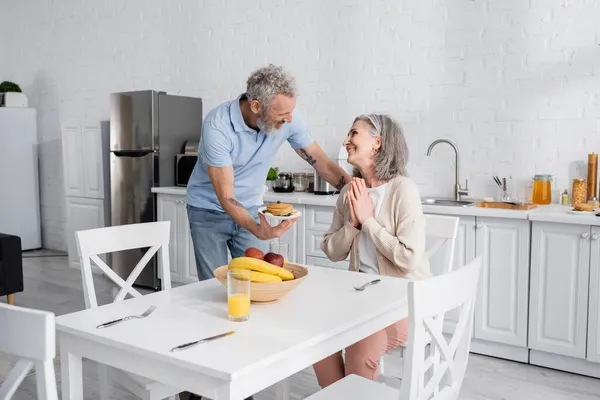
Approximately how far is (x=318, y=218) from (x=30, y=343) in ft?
9.60

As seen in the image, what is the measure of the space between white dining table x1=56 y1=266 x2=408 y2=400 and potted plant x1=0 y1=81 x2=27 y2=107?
17.8ft

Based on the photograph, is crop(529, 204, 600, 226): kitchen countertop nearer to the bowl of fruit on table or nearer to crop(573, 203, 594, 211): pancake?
crop(573, 203, 594, 211): pancake

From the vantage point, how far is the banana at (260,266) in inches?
70.2

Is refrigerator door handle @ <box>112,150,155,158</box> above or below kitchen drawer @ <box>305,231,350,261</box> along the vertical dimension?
above

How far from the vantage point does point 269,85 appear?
257 cm

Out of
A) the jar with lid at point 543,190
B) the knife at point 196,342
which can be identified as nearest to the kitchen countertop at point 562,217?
the jar with lid at point 543,190

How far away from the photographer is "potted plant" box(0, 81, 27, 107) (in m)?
6.59

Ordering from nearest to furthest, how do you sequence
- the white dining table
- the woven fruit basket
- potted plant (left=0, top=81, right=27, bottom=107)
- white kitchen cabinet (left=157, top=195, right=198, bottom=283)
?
the white dining table < the woven fruit basket < white kitchen cabinet (left=157, top=195, right=198, bottom=283) < potted plant (left=0, top=81, right=27, bottom=107)

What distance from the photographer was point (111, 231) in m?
2.35

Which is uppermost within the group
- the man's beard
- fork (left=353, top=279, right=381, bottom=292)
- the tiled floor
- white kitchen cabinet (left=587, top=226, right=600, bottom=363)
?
the man's beard

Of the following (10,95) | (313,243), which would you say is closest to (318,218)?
(313,243)

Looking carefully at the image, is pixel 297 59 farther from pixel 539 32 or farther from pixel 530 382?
pixel 530 382

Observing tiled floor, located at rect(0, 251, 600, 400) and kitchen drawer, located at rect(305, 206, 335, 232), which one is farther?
kitchen drawer, located at rect(305, 206, 335, 232)

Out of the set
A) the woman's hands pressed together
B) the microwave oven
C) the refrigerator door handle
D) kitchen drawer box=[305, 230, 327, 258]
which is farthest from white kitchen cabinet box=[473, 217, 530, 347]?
the refrigerator door handle
